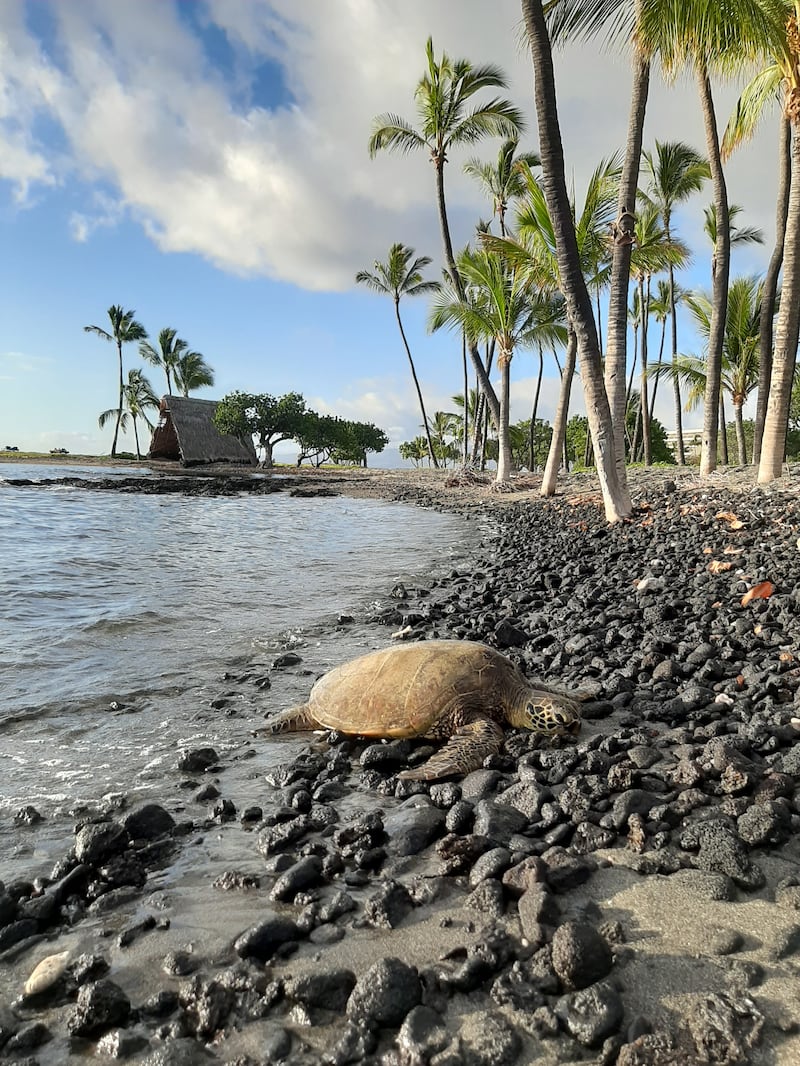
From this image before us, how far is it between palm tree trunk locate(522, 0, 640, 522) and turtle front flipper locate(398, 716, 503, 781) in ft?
31.0

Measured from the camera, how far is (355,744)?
175 inches

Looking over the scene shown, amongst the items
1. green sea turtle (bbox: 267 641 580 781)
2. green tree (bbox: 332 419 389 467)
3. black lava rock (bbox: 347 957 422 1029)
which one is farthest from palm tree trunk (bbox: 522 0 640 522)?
green tree (bbox: 332 419 389 467)

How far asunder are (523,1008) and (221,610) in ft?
24.0

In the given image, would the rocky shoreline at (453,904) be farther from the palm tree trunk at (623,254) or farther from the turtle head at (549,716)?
the palm tree trunk at (623,254)

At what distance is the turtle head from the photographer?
4133 millimetres

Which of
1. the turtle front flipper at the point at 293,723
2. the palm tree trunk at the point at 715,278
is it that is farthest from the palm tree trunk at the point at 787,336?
the turtle front flipper at the point at 293,723

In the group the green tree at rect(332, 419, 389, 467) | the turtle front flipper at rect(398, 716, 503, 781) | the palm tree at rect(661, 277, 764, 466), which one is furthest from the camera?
the green tree at rect(332, 419, 389, 467)

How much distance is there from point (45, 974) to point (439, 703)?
101 inches

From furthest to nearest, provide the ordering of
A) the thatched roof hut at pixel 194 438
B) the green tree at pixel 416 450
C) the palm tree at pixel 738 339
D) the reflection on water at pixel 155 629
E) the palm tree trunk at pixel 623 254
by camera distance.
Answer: the green tree at pixel 416 450
the thatched roof hut at pixel 194 438
the palm tree at pixel 738 339
the palm tree trunk at pixel 623 254
the reflection on water at pixel 155 629

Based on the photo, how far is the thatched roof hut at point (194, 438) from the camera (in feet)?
176

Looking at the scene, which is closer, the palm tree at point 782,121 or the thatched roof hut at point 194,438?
the palm tree at point 782,121

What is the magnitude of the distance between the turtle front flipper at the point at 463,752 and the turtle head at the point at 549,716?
20 centimetres

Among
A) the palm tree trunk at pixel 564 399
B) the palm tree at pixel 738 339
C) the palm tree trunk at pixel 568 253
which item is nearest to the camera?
the palm tree trunk at pixel 568 253

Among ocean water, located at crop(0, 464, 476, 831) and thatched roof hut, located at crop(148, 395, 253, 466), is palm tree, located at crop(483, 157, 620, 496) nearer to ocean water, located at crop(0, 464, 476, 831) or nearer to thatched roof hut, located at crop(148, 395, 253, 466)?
ocean water, located at crop(0, 464, 476, 831)
